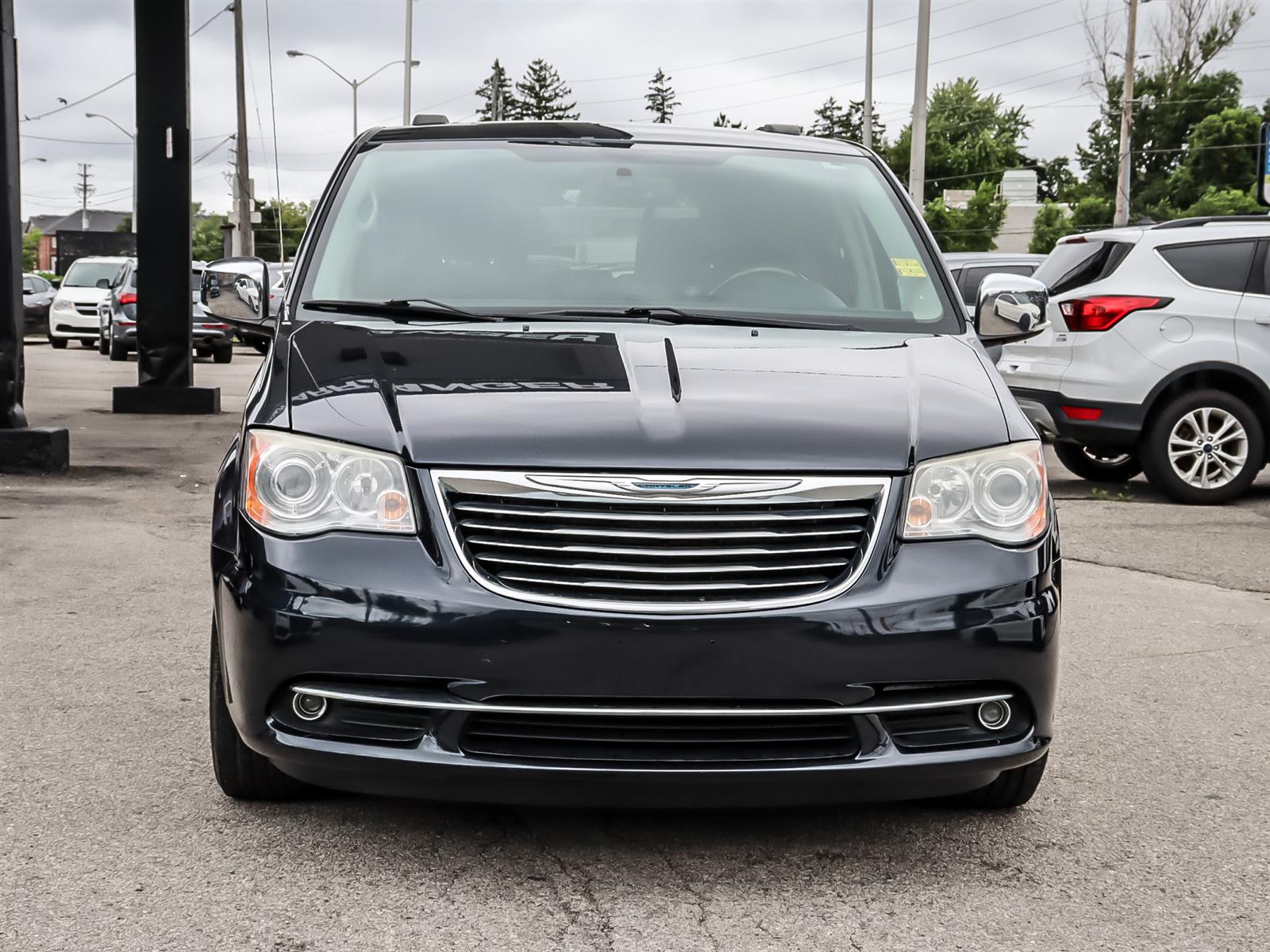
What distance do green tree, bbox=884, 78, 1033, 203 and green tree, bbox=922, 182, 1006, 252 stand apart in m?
18.1

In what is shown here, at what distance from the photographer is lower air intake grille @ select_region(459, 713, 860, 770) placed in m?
3.17

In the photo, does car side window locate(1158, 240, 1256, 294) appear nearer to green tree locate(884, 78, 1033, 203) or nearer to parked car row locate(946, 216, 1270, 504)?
parked car row locate(946, 216, 1270, 504)

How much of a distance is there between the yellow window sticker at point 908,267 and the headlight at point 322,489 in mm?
1925

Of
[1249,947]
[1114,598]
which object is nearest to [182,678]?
A: [1249,947]

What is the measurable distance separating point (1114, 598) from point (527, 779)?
14.4 ft

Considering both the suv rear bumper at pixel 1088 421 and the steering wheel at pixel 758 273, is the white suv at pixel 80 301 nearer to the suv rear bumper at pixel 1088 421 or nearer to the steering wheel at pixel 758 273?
the suv rear bumper at pixel 1088 421

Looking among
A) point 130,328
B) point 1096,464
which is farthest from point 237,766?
→ point 130,328

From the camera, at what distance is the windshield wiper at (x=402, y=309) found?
13.5 ft

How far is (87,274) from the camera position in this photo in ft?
104

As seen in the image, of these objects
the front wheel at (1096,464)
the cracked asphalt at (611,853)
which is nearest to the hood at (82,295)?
the front wheel at (1096,464)

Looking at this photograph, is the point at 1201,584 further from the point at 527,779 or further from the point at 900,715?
the point at 527,779

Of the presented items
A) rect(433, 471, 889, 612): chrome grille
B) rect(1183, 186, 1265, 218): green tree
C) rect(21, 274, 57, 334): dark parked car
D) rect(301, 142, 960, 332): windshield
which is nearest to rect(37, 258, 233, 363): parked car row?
rect(21, 274, 57, 334): dark parked car

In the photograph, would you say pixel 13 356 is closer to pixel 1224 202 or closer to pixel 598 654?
pixel 598 654

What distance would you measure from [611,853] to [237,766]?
0.91 metres
